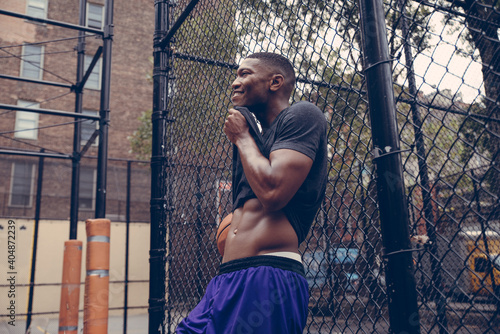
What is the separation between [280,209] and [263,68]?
0.63 m

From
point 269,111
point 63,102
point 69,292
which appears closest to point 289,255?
point 269,111

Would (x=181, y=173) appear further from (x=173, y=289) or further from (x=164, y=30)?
(x=164, y=30)

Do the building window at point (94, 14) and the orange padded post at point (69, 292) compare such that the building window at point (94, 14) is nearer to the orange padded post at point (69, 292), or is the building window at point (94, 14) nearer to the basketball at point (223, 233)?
the orange padded post at point (69, 292)

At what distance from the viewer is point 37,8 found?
713 inches

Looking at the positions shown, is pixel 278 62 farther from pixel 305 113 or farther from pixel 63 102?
pixel 63 102

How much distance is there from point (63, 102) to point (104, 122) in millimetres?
15458

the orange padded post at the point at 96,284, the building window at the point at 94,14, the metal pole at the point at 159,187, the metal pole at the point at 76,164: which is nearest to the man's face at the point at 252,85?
the metal pole at the point at 159,187

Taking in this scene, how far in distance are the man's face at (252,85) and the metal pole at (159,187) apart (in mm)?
1780

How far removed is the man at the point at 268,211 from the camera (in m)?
1.46

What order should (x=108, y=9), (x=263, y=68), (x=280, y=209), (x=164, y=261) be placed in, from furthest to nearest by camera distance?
(x=108, y=9)
(x=164, y=261)
(x=263, y=68)
(x=280, y=209)

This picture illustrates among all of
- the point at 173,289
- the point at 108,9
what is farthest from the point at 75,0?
the point at 173,289

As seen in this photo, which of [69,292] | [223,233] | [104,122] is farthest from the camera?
[104,122]

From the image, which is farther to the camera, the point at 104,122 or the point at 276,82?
the point at 104,122

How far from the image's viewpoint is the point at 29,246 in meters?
12.3
